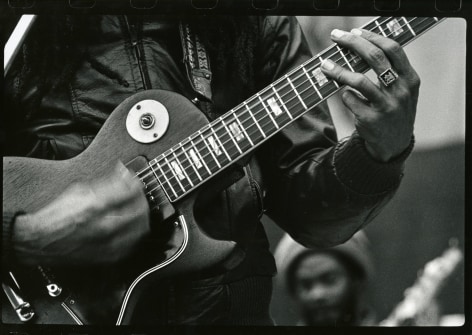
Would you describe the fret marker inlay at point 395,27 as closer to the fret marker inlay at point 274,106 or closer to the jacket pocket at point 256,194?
the fret marker inlay at point 274,106

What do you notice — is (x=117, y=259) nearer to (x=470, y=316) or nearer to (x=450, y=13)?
(x=470, y=316)

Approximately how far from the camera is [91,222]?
182 centimetres

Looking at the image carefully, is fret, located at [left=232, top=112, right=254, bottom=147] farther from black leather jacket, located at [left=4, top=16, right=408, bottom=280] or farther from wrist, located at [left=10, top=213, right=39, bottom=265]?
wrist, located at [left=10, top=213, right=39, bottom=265]

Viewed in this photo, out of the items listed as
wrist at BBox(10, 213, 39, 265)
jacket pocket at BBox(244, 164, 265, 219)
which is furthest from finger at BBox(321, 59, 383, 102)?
wrist at BBox(10, 213, 39, 265)

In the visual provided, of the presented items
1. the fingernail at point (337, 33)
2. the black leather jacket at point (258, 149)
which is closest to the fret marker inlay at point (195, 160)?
the black leather jacket at point (258, 149)

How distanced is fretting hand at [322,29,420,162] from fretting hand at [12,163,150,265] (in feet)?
1.89

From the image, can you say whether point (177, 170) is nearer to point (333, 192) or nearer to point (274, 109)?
point (274, 109)

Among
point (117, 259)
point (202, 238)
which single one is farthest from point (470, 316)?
point (117, 259)

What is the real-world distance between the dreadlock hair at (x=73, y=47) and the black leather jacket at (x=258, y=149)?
0.02m

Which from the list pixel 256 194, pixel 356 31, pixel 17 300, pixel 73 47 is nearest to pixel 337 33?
pixel 356 31

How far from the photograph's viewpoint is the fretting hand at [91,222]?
71.7 inches

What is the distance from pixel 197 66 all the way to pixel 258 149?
0.89 ft

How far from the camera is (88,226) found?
1823mm

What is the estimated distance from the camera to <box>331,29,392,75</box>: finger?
5.89 feet
